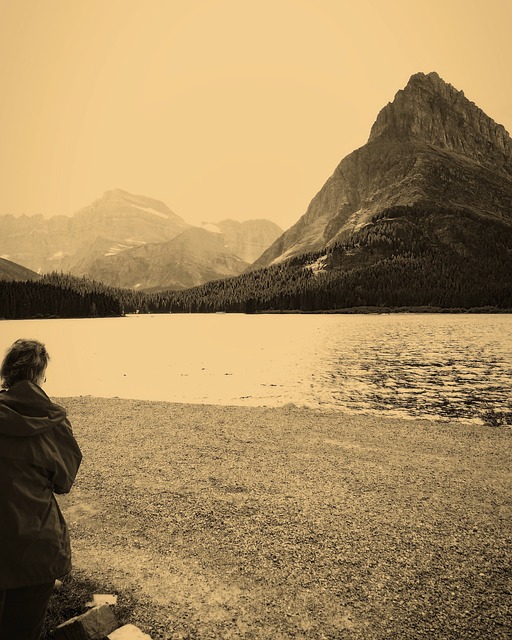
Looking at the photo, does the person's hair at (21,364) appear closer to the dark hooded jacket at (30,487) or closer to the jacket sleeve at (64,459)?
the dark hooded jacket at (30,487)

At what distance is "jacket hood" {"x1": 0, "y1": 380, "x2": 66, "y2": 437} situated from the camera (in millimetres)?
4609

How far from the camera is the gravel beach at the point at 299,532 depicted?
664 centimetres

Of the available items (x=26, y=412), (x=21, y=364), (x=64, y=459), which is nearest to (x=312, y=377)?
(x=64, y=459)

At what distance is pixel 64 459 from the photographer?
4.99m

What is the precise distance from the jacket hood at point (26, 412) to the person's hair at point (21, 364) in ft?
0.48

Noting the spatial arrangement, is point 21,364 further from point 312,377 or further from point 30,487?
point 312,377

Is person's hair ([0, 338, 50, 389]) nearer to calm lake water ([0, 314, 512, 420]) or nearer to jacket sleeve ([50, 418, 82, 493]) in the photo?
jacket sleeve ([50, 418, 82, 493])

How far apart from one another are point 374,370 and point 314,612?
3144 centimetres

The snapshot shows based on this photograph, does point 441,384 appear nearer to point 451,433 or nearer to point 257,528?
point 451,433

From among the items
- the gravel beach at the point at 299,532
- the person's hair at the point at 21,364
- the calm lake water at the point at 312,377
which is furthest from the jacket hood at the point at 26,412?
the calm lake water at the point at 312,377

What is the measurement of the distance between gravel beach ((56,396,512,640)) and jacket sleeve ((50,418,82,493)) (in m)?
2.89

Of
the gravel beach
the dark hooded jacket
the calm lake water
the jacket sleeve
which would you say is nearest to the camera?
the dark hooded jacket

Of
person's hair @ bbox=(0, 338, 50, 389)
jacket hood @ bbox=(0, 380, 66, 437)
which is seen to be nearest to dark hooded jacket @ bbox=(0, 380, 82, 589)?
jacket hood @ bbox=(0, 380, 66, 437)

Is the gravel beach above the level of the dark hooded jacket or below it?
below
